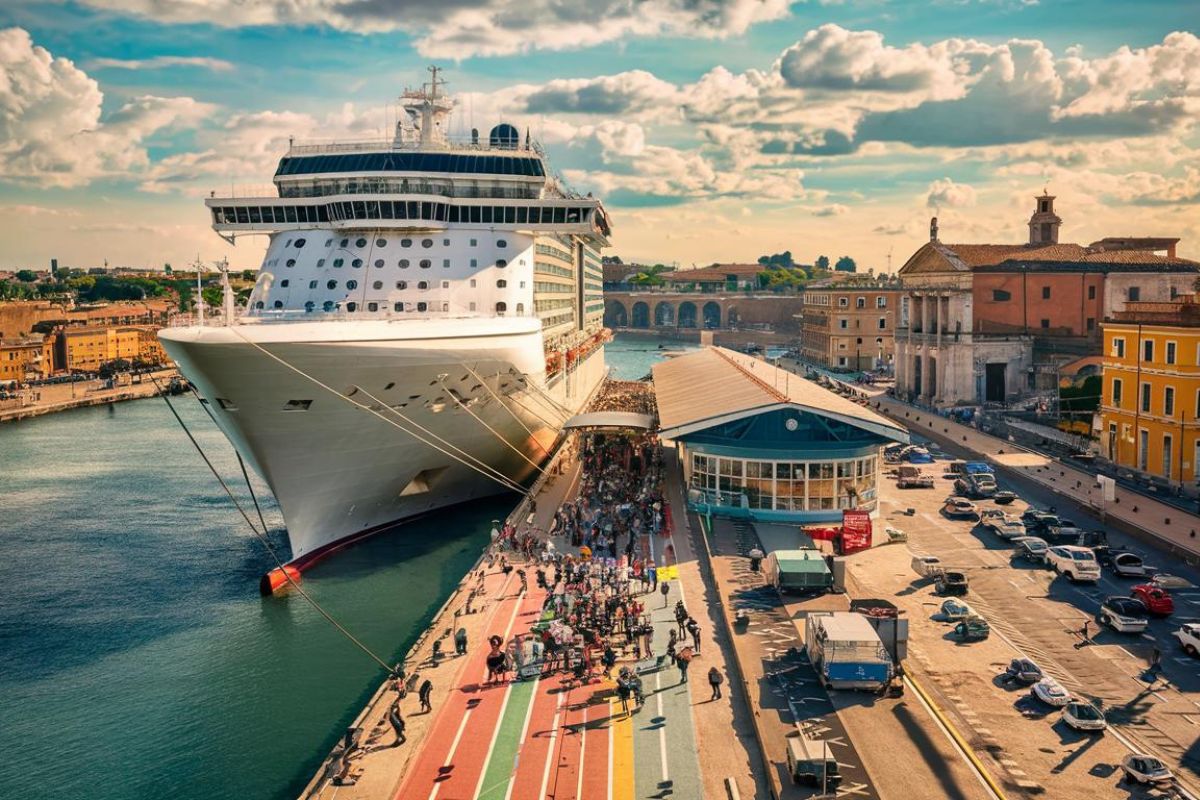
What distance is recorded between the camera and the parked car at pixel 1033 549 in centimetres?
3462

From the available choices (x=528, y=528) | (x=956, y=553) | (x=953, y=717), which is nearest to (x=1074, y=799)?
(x=953, y=717)

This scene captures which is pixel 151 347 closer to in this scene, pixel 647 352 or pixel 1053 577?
pixel 647 352

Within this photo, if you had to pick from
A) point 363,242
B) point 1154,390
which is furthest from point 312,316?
point 1154,390

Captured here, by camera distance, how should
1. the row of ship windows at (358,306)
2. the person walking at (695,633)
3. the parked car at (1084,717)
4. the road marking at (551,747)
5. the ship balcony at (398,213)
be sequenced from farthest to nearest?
the ship balcony at (398,213) → the row of ship windows at (358,306) → the person walking at (695,633) → the parked car at (1084,717) → the road marking at (551,747)

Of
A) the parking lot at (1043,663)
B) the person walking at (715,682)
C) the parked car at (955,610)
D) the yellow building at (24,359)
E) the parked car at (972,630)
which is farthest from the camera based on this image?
the yellow building at (24,359)

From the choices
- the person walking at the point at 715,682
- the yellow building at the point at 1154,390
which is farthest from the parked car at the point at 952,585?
the yellow building at the point at 1154,390

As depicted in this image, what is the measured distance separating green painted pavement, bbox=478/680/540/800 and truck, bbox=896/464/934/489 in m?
29.3

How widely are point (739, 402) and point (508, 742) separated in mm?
20771

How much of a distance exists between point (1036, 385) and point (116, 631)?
65304mm

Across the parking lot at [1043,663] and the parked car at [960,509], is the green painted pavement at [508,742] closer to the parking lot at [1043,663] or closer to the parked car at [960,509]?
the parking lot at [1043,663]

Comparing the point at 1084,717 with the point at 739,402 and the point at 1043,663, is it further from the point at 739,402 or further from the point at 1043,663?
the point at 739,402

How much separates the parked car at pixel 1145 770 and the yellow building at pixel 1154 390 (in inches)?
1121

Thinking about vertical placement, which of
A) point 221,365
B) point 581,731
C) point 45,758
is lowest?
point 45,758

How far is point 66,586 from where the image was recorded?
3675cm
